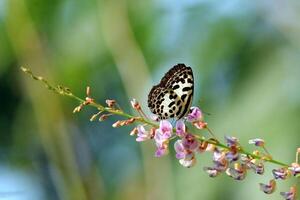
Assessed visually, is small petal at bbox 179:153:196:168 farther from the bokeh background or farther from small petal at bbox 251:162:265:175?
the bokeh background

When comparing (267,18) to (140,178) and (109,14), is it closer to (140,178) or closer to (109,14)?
(109,14)

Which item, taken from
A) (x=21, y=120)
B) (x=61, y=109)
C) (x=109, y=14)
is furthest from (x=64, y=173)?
(x=21, y=120)

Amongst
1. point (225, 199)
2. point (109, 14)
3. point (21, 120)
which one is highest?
point (21, 120)

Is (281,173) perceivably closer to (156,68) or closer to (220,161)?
(220,161)

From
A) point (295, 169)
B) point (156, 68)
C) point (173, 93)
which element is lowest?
point (295, 169)

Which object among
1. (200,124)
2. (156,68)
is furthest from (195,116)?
(156,68)

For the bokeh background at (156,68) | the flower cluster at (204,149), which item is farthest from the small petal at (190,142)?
the bokeh background at (156,68)

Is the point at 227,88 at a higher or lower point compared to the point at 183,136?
higher

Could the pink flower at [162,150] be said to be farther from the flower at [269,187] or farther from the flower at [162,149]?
the flower at [269,187]
